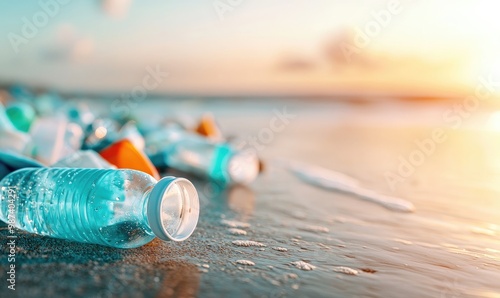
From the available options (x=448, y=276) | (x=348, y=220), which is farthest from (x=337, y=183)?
(x=448, y=276)

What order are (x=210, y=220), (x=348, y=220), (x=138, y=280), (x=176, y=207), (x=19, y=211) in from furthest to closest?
(x=348, y=220), (x=210, y=220), (x=19, y=211), (x=176, y=207), (x=138, y=280)

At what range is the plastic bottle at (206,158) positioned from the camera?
132 inches

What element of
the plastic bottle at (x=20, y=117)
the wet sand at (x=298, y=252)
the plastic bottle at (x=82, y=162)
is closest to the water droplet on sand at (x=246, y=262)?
the wet sand at (x=298, y=252)

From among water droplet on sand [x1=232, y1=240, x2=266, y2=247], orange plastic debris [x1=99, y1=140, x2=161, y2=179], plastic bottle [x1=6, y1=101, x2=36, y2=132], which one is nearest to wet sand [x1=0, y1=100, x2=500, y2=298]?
water droplet on sand [x1=232, y1=240, x2=266, y2=247]

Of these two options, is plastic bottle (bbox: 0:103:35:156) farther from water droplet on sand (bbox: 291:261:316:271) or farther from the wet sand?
water droplet on sand (bbox: 291:261:316:271)

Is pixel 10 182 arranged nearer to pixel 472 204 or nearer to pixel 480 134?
pixel 472 204

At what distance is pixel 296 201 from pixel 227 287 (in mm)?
1516

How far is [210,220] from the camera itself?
2299mm

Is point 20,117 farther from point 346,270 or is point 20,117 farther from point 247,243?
point 346,270

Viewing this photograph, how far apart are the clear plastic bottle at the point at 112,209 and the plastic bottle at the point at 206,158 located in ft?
5.03

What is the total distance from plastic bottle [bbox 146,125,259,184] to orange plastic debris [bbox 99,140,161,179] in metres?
0.92

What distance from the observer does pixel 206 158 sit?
3510 mm

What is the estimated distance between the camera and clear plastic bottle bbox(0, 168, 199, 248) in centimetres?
158

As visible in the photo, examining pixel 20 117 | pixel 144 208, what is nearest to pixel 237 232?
pixel 144 208
